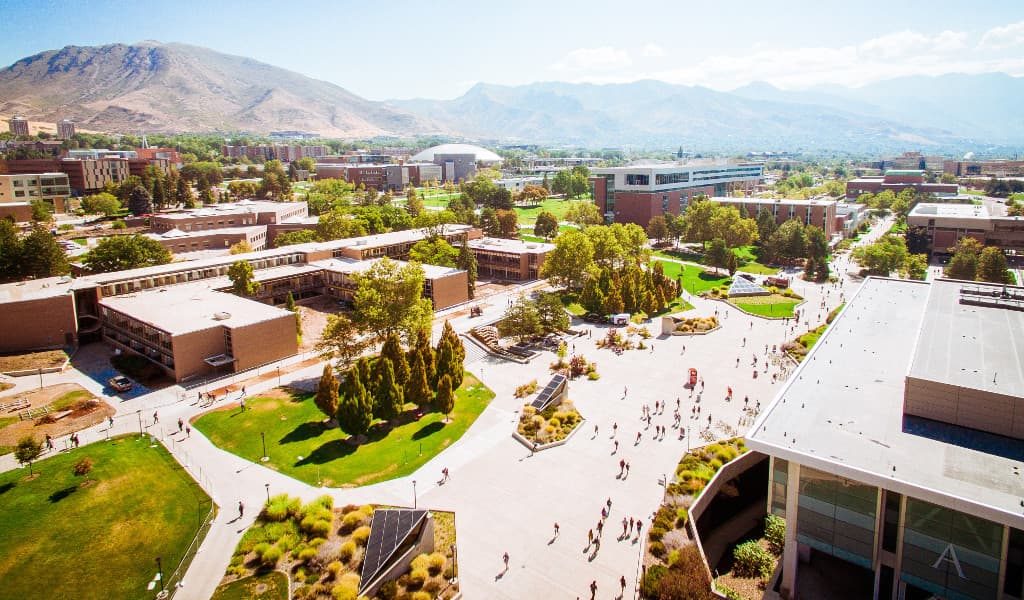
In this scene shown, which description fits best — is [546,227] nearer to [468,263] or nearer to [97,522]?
[468,263]

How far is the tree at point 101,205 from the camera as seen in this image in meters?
99.8

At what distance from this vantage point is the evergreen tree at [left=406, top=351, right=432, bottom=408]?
116 feet

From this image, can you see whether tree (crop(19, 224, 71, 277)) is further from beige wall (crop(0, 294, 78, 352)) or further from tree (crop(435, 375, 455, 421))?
tree (crop(435, 375, 455, 421))

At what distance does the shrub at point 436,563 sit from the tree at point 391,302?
21228 mm

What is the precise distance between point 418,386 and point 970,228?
89426mm

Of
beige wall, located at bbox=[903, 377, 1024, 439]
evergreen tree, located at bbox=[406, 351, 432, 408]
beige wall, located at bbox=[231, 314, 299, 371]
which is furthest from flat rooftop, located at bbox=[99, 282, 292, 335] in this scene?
beige wall, located at bbox=[903, 377, 1024, 439]

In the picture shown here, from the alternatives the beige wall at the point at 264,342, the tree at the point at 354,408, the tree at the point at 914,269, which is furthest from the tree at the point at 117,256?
the tree at the point at 914,269

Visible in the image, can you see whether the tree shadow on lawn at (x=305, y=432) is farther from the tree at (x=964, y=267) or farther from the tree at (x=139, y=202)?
the tree at (x=139, y=202)

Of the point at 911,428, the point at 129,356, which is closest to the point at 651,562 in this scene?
the point at 911,428

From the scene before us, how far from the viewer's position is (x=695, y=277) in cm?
7906

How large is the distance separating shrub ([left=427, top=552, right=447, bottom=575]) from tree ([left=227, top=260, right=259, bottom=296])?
4048 cm

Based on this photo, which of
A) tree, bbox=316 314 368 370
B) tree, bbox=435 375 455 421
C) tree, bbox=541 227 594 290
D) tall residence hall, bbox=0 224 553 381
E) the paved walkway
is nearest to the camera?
the paved walkway

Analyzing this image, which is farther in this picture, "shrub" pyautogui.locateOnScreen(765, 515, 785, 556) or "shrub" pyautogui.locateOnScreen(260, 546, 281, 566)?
"shrub" pyautogui.locateOnScreen(765, 515, 785, 556)

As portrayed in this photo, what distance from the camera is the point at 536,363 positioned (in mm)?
46281
